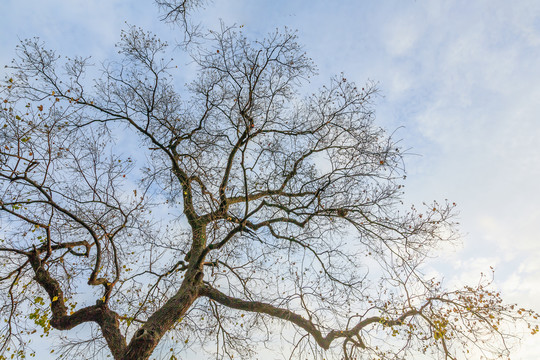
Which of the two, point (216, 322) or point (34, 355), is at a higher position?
point (216, 322)

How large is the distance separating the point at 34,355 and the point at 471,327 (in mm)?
7653

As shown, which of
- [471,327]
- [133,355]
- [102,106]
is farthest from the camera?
[102,106]

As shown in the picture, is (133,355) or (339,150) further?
(339,150)

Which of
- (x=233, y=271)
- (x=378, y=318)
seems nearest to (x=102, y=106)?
(x=233, y=271)

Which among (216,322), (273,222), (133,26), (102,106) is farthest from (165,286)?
(133,26)

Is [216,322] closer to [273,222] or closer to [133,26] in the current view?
[273,222]

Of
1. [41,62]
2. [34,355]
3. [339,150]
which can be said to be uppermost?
[339,150]

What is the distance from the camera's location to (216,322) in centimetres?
691

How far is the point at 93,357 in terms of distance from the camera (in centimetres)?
569

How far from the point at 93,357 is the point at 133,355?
1853 millimetres

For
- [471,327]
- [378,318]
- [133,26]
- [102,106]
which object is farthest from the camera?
[102,106]

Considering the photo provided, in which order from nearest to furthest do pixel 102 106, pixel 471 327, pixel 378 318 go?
1. pixel 471 327
2. pixel 378 318
3. pixel 102 106

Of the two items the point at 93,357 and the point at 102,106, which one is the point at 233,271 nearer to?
the point at 93,357

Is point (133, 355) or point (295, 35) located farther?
point (295, 35)
